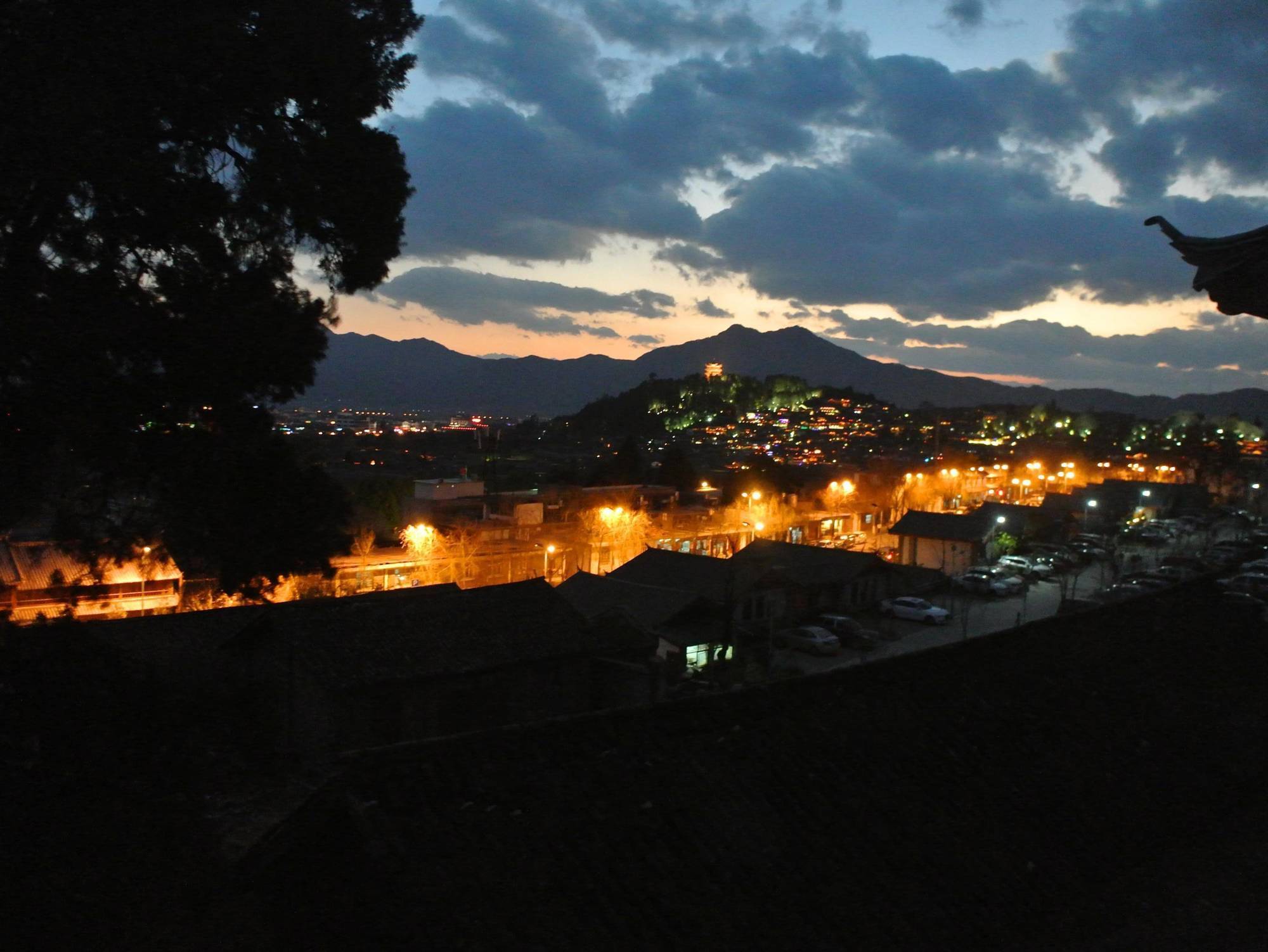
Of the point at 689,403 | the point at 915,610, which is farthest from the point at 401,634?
the point at 689,403

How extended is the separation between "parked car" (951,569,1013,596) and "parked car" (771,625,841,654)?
7.80 meters

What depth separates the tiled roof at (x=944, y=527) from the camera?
31750 millimetres

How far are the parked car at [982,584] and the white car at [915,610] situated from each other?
2.60m

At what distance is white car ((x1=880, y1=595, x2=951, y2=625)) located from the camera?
2303cm

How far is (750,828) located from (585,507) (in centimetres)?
3089

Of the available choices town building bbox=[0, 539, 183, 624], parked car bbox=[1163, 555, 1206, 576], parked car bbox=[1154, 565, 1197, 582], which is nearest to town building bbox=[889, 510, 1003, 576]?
parked car bbox=[1163, 555, 1206, 576]

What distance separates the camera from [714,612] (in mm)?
19859

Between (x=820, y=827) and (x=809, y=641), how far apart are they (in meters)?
16.5

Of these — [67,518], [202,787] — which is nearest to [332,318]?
[67,518]

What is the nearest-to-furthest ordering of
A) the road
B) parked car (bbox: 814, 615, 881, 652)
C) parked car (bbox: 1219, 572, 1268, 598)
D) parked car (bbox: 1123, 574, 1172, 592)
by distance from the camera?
1. parked car (bbox: 1219, 572, 1268, 598)
2. the road
3. parked car (bbox: 814, 615, 881, 652)
4. parked car (bbox: 1123, 574, 1172, 592)

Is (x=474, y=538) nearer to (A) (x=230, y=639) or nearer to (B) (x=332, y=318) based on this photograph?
(A) (x=230, y=639)

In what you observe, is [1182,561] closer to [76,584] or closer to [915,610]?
[915,610]

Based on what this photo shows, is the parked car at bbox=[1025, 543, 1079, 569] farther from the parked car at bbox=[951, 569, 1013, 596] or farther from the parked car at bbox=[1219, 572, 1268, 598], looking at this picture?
the parked car at bbox=[1219, 572, 1268, 598]

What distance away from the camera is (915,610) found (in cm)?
2331
